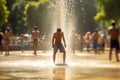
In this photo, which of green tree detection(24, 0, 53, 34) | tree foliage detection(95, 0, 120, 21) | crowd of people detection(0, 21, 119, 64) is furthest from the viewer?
green tree detection(24, 0, 53, 34)

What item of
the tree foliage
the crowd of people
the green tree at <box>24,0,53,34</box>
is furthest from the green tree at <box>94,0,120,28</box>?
the crowd of people

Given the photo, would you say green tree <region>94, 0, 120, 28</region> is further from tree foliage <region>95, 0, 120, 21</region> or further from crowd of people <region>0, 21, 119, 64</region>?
crowd of people <region>0, 21, 119, 64</region>

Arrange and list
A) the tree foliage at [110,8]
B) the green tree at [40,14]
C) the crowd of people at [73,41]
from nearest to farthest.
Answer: the crowd of people at [73,41], the tree foliage at [110,8], the green tree at [40,14]

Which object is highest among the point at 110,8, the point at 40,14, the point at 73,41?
the point at 110,8

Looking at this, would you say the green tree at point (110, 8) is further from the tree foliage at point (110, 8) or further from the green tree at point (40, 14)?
the green tree at point (40, 14)

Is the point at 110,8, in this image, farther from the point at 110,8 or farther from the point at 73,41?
the point at 73,41

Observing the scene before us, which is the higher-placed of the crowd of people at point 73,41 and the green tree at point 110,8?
the green tree at point 110,8

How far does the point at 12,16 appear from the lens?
63719 mm

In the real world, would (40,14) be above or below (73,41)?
above

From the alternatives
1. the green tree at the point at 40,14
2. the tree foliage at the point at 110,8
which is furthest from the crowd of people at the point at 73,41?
the green tree at the point at 40,14

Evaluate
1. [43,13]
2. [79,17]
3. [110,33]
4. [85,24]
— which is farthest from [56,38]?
[85,24]

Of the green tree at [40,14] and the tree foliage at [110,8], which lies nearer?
the tree foliage at [110,8]

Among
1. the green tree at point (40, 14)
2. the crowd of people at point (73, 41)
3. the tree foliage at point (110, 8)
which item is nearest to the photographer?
the crowd of people at point (73, 41)

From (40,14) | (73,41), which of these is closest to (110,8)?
(40,14)
